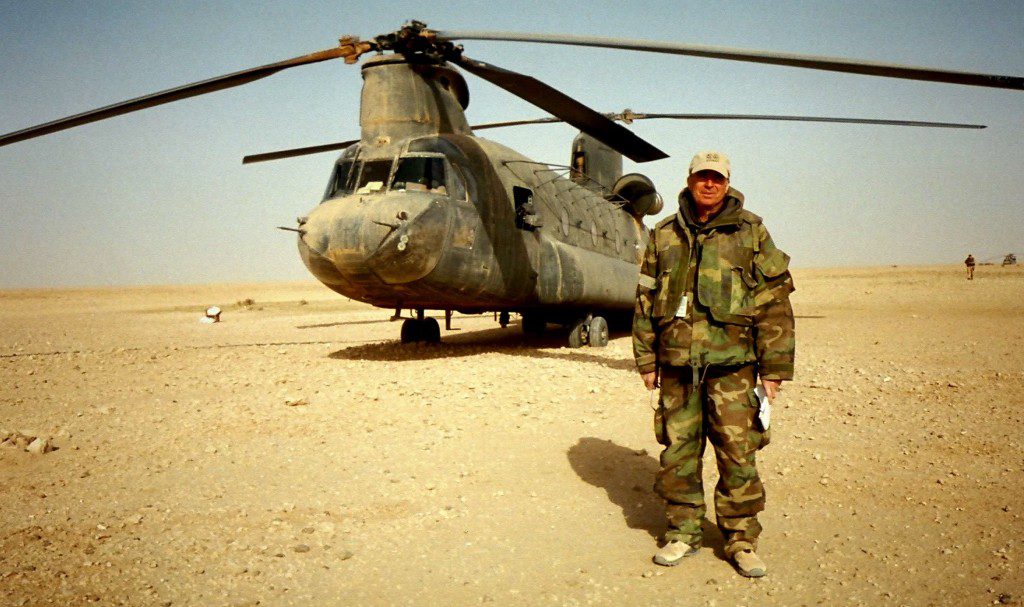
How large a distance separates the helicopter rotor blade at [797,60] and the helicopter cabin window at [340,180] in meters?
2.79

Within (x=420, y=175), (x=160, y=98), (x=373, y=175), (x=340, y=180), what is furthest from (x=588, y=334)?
(x=160, y=98)

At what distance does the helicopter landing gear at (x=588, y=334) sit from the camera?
10.5 m

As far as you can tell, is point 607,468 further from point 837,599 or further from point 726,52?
point 726,52

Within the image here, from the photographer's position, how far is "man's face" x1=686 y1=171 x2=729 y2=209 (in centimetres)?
315

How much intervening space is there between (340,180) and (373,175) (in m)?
0.46

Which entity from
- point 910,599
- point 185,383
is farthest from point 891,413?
point 185,383

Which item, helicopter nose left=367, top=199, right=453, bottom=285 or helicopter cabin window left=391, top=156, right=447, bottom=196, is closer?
helicopter nose left=367, top=199, right=453, bottom=285

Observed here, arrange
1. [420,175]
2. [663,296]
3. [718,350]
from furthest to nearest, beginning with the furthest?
[420,175]
[663,296]
[718,350]

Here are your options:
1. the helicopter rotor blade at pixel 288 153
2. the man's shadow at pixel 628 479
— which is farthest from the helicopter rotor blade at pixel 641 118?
the man's shadow at pixel 628 479

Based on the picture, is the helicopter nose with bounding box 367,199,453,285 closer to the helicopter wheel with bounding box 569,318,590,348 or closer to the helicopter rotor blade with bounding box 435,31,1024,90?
the helicopter rotor blade with bounding box 435,31,1024,90

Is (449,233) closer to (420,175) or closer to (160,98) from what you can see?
(420,175)

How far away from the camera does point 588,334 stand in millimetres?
10727

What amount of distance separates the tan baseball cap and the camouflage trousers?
3.16 ft

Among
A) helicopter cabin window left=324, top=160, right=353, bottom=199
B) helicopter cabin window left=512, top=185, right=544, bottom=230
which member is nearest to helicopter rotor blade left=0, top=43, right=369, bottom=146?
helicopter cabin window left=324, top=160, right=353, bottom=199
